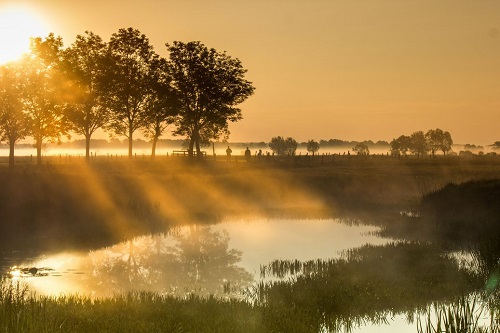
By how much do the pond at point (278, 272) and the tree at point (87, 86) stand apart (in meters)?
46.1

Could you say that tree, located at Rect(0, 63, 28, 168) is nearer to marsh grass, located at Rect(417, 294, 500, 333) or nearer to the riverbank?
the riverbank

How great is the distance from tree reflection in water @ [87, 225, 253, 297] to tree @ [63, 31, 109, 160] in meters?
46.0

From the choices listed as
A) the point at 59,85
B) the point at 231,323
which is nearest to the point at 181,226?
the point at 231,323

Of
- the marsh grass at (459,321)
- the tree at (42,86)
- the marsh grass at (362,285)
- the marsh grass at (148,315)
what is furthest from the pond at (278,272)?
the tree at (42,86)

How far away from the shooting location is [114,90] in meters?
77.4

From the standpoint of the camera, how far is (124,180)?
5184cm

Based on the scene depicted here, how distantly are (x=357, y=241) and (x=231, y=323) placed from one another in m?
19.5

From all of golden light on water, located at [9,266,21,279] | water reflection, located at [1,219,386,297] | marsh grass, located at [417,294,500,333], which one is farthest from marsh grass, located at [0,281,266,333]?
golden light on water, located at [9,266,21,279]

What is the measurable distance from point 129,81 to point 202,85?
11109mm

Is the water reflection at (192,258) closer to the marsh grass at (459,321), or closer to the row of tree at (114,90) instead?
the marsh grass at (459,321)

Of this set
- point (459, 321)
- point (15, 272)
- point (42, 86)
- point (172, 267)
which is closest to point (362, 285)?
point (459, 321)

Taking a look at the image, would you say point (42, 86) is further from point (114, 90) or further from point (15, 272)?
point (15, 272)

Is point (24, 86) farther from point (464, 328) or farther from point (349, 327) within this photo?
point (464, 328)

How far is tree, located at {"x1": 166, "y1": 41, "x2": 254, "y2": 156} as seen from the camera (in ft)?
272
